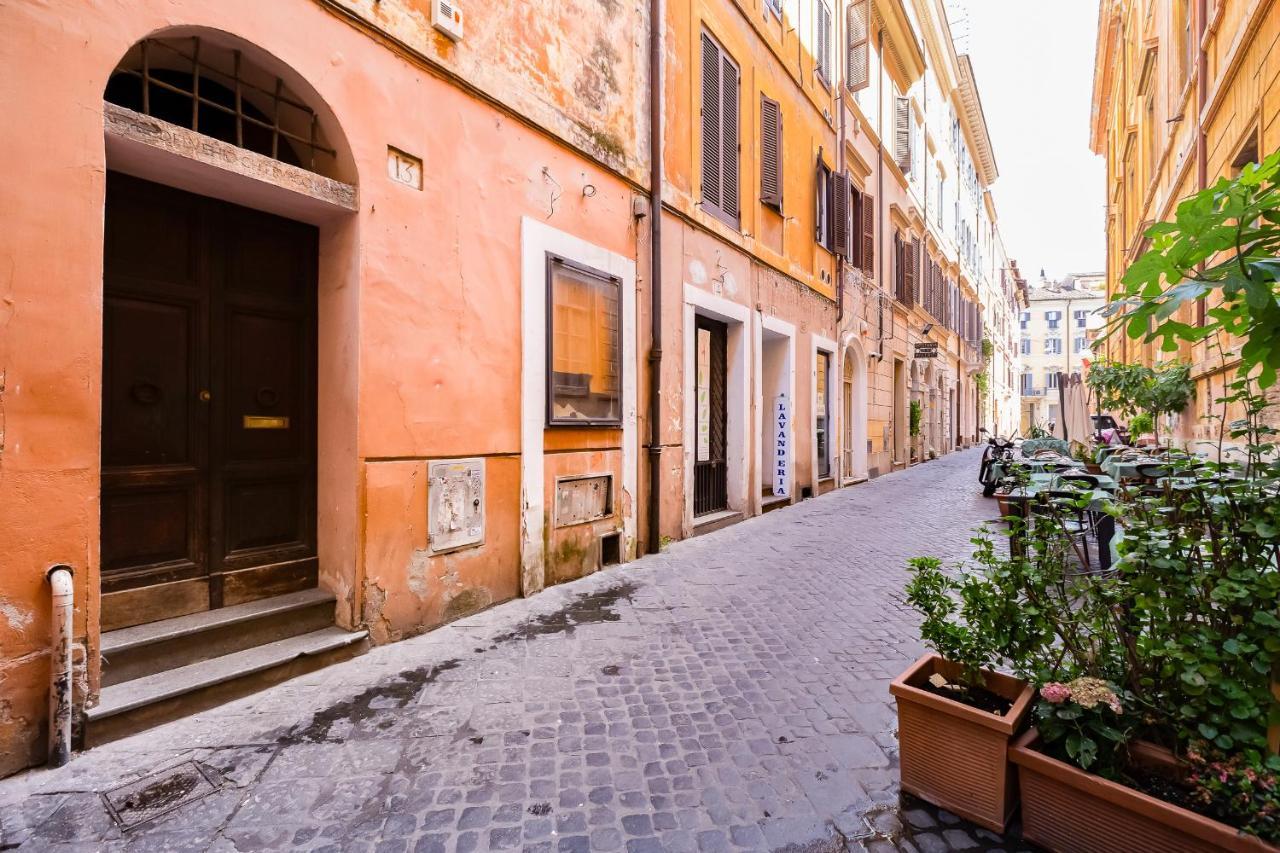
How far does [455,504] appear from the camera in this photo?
4.54 meters

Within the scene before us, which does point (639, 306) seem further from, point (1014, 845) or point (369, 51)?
point (1014, 845)

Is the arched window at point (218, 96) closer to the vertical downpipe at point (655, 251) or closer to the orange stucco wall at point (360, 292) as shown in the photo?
the orange stucco wall at point (360, 292)

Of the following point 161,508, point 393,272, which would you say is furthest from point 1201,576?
point 161,508

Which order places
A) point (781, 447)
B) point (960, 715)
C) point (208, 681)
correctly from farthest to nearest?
point (781, 447) → point (208, 681) → point (960, 715)

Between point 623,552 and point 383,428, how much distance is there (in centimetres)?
306

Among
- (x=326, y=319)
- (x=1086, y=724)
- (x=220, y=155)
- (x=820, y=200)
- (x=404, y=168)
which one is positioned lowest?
(x=1086, y=724)

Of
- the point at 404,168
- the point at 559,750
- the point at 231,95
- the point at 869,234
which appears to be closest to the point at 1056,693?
the point at 559,750

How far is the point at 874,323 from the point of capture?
1457 centimetres

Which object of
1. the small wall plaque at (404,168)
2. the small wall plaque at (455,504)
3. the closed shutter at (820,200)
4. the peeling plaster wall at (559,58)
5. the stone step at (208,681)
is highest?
the closed shutter at (820,200)

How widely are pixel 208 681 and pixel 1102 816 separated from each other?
150 inches

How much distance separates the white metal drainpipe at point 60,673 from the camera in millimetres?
2605

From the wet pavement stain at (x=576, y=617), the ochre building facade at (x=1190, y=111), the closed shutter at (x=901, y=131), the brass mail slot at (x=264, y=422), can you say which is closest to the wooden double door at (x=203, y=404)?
the brass mail slot at (x=264, y=422)

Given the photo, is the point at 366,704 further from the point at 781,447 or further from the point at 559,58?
the point at 781,447

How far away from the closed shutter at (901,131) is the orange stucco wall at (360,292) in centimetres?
1206
